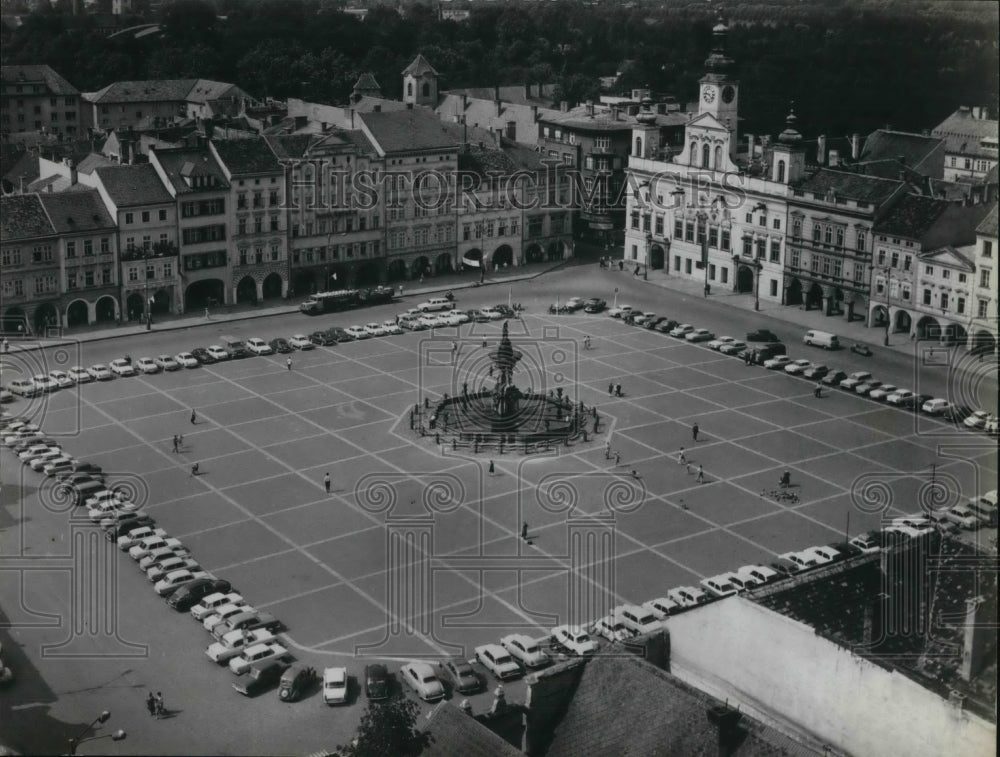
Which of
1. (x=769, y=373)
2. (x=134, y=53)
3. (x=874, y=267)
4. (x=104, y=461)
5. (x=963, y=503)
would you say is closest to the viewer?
(x=963, y=503)

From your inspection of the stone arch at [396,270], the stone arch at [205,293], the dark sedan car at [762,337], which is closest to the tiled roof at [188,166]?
the stone arch at [205,293]

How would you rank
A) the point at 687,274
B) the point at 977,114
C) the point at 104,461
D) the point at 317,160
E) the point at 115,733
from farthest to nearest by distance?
the point at 977,114 → the point at 687,274 → the point at 317,160 → the point at 104,461 → the point at 115,733

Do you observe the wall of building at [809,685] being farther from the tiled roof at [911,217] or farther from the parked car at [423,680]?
the tiled roof at [911,217]

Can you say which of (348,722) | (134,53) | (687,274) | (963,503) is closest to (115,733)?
(348,722)

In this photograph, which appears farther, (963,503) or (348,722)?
(963,503)

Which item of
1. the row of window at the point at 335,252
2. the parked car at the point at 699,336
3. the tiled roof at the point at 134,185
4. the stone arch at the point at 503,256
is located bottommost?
the parked car at the point at 699,336

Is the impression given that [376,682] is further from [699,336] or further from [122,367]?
[699,336]

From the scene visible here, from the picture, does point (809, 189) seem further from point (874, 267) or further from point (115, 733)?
point (115, 733)
